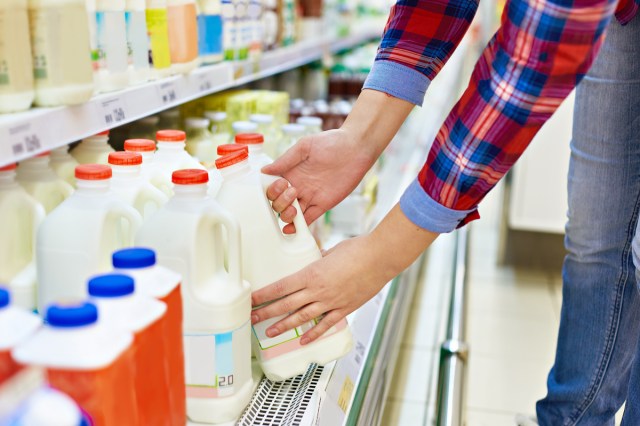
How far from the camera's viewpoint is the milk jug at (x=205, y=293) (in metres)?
1.07

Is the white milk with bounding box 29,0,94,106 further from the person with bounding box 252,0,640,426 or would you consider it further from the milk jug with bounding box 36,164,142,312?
the person with bounding box 252,0,640,426

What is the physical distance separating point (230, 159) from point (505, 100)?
48cm

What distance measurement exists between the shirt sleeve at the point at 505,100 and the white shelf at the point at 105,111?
0.54 meters

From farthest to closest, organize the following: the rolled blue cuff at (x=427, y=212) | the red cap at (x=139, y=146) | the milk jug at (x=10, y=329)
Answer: the red cap at (x=139, y=146), the rolled blue cuff at (x=427, y=212), the milk jug at (x=10, y=329)

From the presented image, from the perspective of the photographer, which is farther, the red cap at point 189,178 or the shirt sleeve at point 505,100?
the red cap at point 189,178

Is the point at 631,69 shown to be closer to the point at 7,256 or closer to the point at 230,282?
the point at 230,282

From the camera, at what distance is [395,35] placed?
1508 millimetres

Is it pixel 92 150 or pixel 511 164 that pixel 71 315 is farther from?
pixel 92 150

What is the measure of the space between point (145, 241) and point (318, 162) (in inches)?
21.0

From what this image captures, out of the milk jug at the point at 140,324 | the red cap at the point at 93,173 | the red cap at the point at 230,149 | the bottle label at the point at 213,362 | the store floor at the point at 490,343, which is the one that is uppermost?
the red cap at the point at 93,173

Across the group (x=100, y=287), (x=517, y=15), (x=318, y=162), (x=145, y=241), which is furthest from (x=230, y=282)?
(x=517, y=15)

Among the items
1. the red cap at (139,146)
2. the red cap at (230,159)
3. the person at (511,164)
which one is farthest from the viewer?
the red cap at (139,146)

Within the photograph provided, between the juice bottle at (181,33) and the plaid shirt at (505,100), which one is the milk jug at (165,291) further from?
the juice bottle at (181,33)

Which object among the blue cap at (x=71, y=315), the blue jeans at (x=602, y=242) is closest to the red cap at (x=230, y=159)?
Answer: the blue cap at (x=71, y=315)
